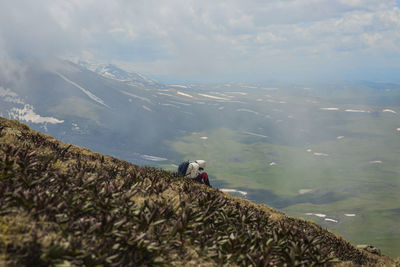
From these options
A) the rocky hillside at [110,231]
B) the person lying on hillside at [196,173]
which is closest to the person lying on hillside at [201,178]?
the person lying on hillside at [196,173]

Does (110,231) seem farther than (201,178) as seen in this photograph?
No

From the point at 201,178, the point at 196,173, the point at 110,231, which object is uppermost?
the point at 196,173

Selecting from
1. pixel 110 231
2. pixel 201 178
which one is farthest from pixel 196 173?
pixel 110 231

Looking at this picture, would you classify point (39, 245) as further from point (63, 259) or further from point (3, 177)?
point (3, 177)

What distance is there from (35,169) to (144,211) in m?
4.11

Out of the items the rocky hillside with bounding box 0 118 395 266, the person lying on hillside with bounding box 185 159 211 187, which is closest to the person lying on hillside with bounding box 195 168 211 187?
the person lying on hillside with bounding box 185 159 211 187

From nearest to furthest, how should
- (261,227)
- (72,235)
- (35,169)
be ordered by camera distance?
(72,235), (35,169), (261,227)

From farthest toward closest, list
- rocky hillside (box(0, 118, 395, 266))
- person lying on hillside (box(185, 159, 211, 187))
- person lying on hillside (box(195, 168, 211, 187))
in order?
person lying on hillside (box(195, 168, 211, 187)) → person lying on hillside (box(185, 159, 211, 187)) → rocky hillside (box(0, 118, 395, 266))

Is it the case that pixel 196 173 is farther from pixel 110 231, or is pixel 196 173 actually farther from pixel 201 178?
pixel 110 231

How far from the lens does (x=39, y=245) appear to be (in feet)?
23.6

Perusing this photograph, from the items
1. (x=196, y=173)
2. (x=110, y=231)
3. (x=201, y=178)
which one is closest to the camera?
(x=110, y=231)

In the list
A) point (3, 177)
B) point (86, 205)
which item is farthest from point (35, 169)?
point (86, 205)

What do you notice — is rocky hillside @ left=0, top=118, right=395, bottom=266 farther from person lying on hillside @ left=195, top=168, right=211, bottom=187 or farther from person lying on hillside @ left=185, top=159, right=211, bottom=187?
person lying on hillside @ left=195, top=168, right=211, bottom=187

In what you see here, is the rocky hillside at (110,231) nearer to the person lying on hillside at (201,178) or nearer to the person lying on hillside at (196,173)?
the person lying on hillside at (196,173)
